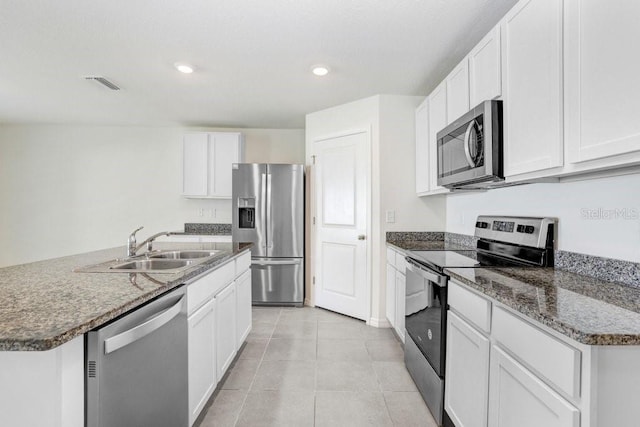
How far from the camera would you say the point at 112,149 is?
15.6ft

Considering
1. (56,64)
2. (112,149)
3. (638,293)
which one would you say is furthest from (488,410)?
(112,149)

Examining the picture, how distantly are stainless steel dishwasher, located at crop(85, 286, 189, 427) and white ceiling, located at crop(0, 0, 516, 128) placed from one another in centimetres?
175

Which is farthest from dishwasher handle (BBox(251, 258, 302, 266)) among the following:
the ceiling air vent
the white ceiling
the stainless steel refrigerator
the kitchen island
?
the kitchen island

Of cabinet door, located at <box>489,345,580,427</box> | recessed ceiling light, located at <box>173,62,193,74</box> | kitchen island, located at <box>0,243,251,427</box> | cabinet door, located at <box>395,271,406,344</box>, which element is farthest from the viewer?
recessed ceiling light, located at <box>173,62,193,74</box>

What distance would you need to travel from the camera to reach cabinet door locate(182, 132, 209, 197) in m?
4.39

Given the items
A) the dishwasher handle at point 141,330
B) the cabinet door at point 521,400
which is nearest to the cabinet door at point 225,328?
the dishwasher handle at point 141,330

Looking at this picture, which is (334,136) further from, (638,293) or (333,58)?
(638,293)

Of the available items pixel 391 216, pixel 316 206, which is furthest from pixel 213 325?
pixel 316 206

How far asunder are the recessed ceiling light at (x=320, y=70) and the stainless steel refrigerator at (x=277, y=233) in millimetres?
1300

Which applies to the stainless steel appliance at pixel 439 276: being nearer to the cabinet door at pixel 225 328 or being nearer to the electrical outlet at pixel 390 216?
the electrical outlet at pixel 390 216

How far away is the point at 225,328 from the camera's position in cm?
210

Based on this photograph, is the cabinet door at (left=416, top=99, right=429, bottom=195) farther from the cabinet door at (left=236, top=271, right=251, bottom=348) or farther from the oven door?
the cabinet door at (left=236, top=271, right=251, bottom=348)

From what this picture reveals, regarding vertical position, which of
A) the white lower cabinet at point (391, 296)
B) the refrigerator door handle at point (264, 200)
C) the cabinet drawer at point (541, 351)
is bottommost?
the white lower cabinet at point (391, 296)

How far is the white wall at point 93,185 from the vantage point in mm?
4695
